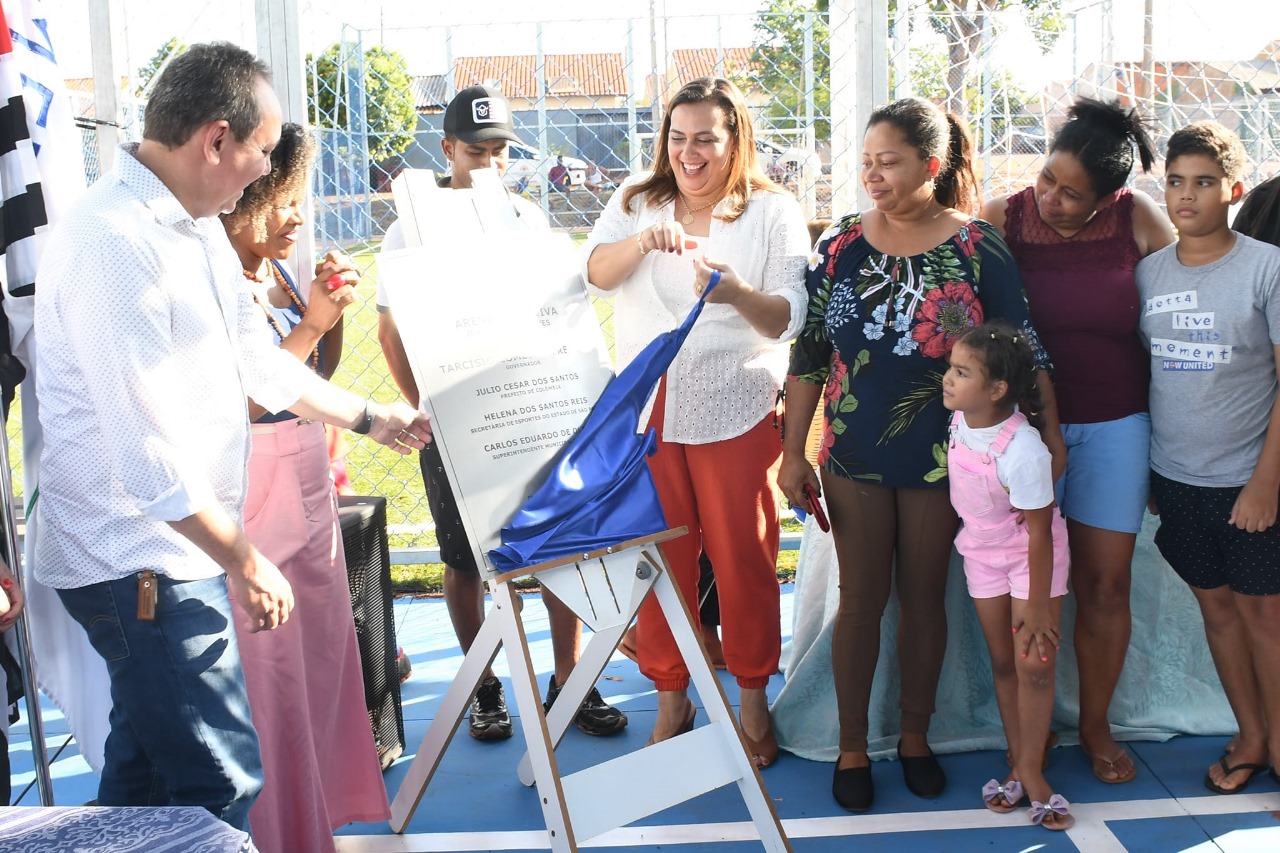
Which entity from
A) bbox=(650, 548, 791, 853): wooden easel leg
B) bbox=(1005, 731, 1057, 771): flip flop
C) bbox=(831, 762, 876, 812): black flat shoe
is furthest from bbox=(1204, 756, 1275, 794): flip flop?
bbox=(650, 548, 791, 853): wooden easel leg

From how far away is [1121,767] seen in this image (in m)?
2.97

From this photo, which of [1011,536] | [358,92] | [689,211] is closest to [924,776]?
[1011,536]

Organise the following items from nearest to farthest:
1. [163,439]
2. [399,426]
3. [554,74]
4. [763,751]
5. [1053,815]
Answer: [163,439] → [399,426] → [1053,815] → [763,751] → [554,74]

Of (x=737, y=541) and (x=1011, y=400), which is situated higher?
(x=1011, y=400)

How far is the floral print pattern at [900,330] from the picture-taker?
2.69m

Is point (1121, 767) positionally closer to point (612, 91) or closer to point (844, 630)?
point (844, 630)

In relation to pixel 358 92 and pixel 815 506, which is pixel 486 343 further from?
pixel 358 92

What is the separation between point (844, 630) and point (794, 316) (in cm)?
79

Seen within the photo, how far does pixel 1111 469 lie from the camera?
280cm

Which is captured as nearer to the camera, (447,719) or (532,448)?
(532,448)

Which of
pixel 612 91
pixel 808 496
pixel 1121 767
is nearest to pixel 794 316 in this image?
pixel 808 496

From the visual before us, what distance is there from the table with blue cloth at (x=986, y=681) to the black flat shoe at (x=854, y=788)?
0.63 feet

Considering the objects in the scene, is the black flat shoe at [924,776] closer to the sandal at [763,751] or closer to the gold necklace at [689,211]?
the sandal at [763,751]

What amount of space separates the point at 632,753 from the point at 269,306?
121 cm
